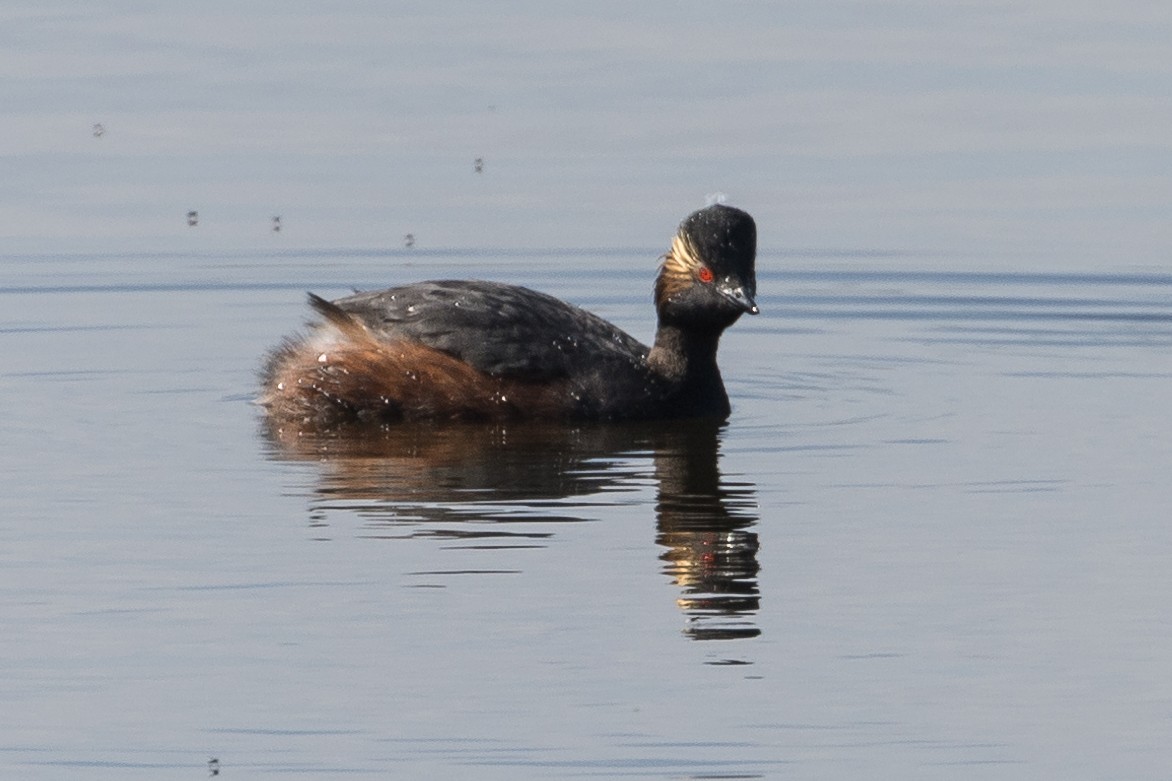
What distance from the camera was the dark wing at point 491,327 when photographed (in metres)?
13.5

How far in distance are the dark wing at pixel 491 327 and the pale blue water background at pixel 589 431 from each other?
362 millimetres

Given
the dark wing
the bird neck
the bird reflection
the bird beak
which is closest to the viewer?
the bird reflection

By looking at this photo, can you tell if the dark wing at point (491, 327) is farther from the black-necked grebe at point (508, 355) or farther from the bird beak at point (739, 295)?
the bird beak at point (739, 295)

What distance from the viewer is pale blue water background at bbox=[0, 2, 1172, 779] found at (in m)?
8.62

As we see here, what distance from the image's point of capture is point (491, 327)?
44.7ft

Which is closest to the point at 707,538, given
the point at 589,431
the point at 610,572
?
the point at 610,572

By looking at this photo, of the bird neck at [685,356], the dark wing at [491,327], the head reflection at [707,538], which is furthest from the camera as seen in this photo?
the bird neck at [685,356]

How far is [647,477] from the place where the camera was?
12.4 metres

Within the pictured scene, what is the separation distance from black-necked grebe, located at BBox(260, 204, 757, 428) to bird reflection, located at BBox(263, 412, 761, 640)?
13cm

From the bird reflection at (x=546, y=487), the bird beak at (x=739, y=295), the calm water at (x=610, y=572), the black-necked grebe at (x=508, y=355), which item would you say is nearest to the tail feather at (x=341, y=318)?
the black-necked grebe at (x=508, y=355)

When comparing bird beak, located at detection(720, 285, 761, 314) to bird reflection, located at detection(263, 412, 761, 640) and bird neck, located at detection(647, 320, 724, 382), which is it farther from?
bird reflection, located at detection(263, 412, 761, 640)

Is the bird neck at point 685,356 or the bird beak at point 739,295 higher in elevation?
the bird beak at point 739,295

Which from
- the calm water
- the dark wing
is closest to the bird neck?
the dark wing

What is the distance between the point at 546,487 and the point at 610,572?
70.7 inches
